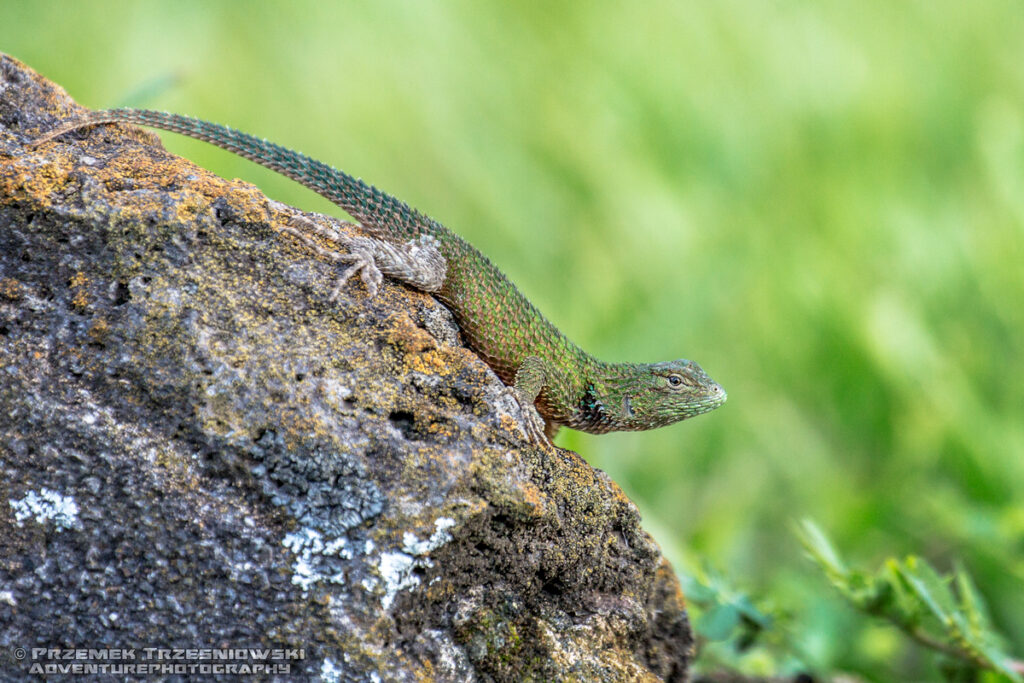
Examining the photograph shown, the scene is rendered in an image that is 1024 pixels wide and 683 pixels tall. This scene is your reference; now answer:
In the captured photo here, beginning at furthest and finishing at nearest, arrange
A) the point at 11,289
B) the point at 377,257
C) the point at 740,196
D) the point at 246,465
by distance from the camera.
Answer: the point at 740,196, the point at 377,257, the point at 11,289, the point at 246,465

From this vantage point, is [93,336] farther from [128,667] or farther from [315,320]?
[128,667]

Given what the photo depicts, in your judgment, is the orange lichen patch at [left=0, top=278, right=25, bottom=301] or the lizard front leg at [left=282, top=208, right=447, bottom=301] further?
the lizard front leg at [left=282, top=208, right=447, bottom=301]

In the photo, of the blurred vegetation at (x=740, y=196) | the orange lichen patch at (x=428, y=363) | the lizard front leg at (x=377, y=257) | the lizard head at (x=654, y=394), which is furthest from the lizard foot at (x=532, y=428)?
the blurred vegetation at (x=740, y=196)

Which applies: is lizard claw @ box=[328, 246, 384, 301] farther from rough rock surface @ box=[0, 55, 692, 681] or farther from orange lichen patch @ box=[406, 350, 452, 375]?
orange lichen patch @ box=[406, 350, 452, 375]

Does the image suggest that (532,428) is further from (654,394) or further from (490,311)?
(654,394)

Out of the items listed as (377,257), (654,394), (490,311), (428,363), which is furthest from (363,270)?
(654,394)

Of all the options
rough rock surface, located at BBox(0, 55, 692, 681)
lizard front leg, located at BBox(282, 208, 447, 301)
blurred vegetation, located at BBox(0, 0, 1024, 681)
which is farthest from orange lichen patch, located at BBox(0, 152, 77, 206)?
blurred vegetation, located at BBox(0, 0, 1024, 681)
